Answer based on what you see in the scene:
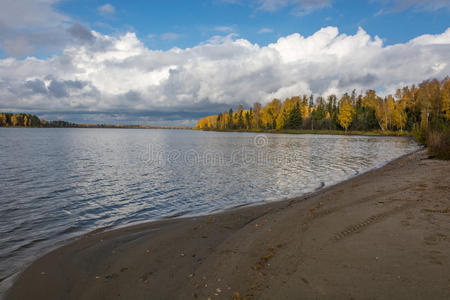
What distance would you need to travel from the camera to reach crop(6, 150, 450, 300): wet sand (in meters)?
3.74

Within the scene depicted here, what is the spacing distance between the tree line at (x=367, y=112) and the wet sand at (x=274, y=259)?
5166 centimetres

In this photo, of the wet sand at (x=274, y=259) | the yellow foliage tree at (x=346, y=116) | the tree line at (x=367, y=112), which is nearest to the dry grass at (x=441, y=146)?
the wet sand at (x=274, y=259)

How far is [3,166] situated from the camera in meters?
20.3

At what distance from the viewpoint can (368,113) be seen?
9706 centimetres

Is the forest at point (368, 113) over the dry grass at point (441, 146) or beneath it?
over

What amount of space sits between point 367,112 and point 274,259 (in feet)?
356

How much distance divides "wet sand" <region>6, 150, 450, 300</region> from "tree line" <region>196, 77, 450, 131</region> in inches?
2034

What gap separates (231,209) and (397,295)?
24.1ft

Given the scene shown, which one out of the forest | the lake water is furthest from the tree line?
the lake water

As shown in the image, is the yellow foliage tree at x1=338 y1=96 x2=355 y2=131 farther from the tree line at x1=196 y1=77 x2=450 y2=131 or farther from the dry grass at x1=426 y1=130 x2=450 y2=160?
the dry grass at x1=426 y1=130 x2=450 y2=160

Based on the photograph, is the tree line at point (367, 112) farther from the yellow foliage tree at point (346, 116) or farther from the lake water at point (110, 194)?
the lake water at point (110, 194)

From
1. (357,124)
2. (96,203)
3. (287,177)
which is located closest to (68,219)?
(96,203)

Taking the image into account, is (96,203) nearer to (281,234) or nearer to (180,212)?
(180,212)

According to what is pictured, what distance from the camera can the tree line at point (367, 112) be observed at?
66.2 metres
